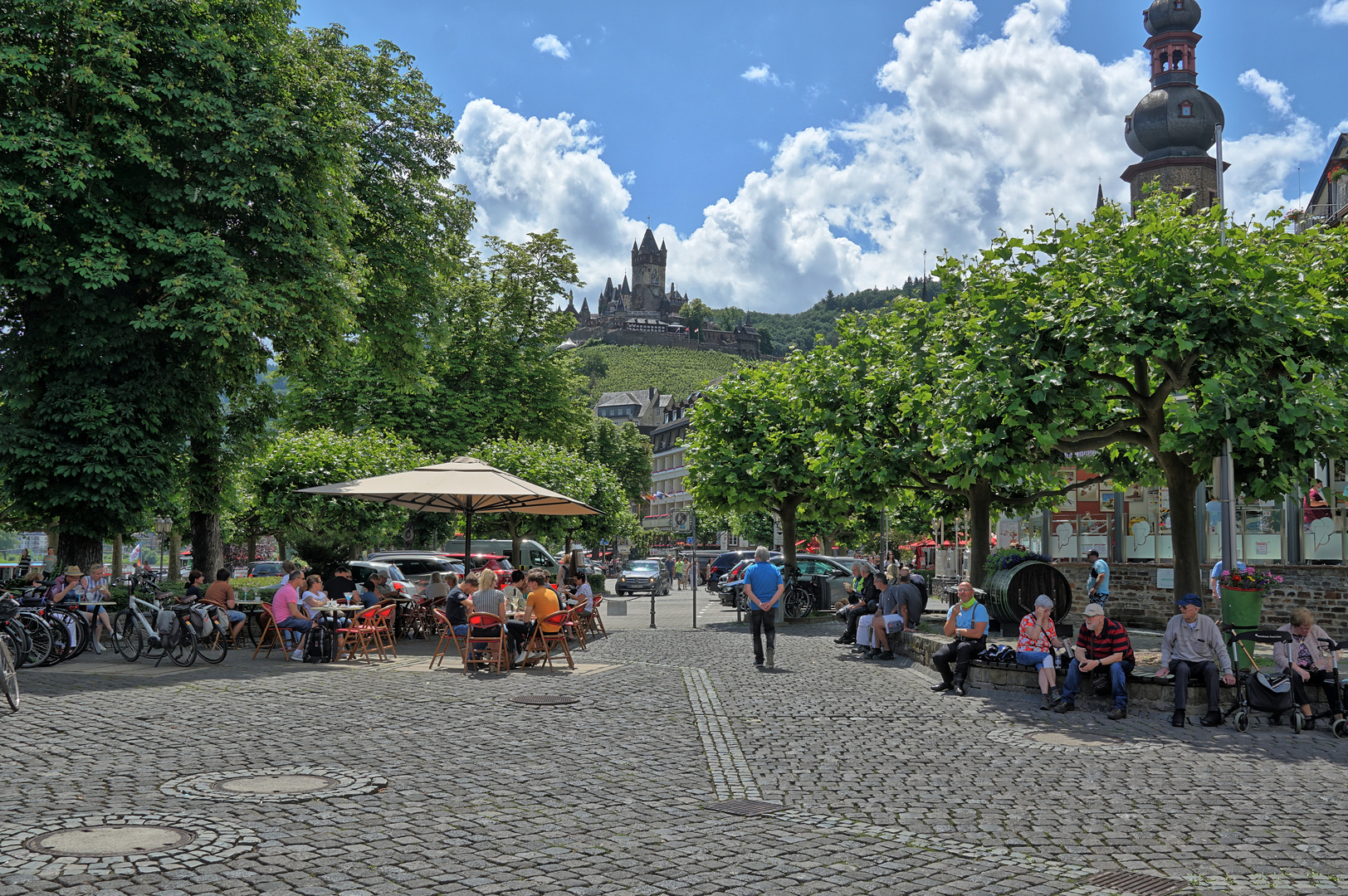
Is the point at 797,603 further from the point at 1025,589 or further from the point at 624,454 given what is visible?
the point at 624,454

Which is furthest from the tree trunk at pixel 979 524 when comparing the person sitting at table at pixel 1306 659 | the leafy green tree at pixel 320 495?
the leafy green tree at pixel 320 495

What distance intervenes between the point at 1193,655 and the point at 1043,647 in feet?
5.34

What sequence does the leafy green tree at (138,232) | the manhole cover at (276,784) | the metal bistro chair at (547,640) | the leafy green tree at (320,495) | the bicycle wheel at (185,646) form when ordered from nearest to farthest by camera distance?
the manhole cover at (276,784) < the bicycle wheel at (185,646) < the metal bistro chair at (547,640) < the leafy green tree at (138,232) < the leafy green tree at (320,495)

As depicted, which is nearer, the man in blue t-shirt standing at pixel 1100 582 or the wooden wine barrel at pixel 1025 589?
the wooden wine barrel at pixel 1025 589

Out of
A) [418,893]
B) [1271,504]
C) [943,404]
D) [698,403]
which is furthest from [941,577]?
[418,893]

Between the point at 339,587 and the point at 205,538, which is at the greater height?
the point at 205,538

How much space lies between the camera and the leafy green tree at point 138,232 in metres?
17.0

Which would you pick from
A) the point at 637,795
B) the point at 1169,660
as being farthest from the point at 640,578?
the point at 637,795

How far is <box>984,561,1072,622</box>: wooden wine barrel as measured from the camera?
1983cm

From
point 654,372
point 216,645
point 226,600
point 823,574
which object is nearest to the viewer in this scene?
point 216,645

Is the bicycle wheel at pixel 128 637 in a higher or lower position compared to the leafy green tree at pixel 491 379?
lower

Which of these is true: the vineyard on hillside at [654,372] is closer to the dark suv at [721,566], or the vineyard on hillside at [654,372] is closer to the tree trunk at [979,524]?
the dark suv at [721,566]

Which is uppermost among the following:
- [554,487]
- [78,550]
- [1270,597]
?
[554,487]

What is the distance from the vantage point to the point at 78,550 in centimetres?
1909
